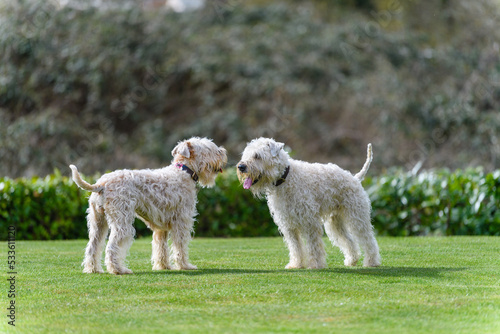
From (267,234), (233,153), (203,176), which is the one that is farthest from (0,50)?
(203,176)

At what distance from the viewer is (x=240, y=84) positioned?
23391 mm

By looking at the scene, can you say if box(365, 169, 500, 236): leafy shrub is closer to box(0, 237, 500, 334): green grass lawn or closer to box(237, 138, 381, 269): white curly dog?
box(0, 237, 500, 334): green grass lawn

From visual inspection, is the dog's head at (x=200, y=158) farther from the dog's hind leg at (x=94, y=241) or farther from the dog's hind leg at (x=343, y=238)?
the dog's hind leg at (x=343, y=238)

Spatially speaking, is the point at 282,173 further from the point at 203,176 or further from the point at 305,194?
the point at 203,176

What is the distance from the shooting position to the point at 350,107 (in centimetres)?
2381

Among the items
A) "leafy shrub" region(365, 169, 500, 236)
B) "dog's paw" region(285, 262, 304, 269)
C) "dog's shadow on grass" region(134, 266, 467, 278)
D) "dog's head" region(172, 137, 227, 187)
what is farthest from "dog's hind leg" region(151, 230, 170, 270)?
"leafy shrub" region(365, 169, 500, 236)

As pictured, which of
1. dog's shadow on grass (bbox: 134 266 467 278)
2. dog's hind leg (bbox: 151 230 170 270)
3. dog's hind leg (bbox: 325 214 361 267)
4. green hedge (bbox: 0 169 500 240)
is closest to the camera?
dog's shadow on grass (bbox: 134 266 467 278)

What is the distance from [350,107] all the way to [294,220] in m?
15.9

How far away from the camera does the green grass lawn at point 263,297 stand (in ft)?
18.5

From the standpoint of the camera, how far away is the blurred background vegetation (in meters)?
20.5

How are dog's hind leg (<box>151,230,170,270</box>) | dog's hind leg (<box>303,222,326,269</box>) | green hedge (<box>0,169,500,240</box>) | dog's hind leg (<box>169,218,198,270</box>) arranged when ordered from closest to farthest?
dog's hind leg (<box>303,222,326,269</box>)
dog's hind leg (<box>169,218,198,270</box>)
dog's hind leg (<box>151,230,170,270</box>)
green hedge (<box>0,169,500,240</box>)

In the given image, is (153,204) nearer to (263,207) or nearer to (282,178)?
(282,178)

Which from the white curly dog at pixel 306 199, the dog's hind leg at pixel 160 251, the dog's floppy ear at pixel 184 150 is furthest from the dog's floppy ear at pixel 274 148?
the dog's hind leg at pixel 160 251

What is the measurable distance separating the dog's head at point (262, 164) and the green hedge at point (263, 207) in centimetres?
583
